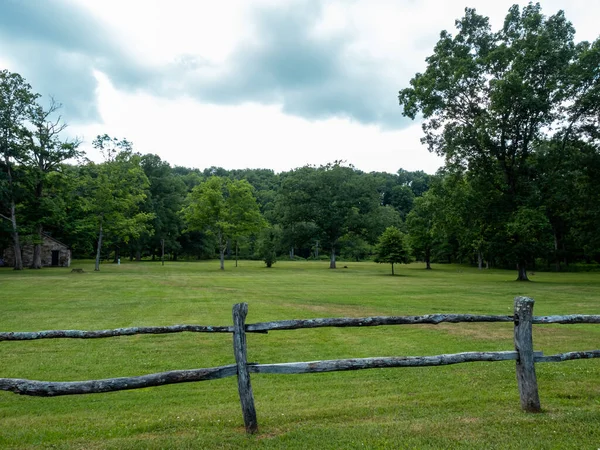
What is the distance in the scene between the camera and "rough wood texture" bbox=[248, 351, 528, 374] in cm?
511

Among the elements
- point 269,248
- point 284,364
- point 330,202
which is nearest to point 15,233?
point 269,248

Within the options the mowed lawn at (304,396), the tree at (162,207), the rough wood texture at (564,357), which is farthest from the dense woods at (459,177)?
the rough wood texture at (564,357)

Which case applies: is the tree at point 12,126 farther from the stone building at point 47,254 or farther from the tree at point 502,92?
the tree at point 502,92

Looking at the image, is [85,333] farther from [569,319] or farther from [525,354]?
[569,319]

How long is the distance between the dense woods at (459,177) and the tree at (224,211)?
0.15m

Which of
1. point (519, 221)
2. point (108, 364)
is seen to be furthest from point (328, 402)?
point (519, 221)

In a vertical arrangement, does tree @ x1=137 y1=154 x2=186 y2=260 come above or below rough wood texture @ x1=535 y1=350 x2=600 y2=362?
→ above

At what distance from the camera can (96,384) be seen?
4883 millimetres

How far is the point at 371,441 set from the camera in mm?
4746

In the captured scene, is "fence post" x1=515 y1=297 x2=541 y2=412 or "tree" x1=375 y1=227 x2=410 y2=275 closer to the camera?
"fence post" x1=515 y1=297 x2=541 y2=412

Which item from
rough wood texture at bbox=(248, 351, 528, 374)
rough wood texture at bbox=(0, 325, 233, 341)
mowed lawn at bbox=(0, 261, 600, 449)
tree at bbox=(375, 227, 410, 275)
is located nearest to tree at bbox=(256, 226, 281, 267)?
tree at bbox=(375, 227, 410, 275)

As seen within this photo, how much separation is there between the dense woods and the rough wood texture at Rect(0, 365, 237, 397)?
30.9 meters

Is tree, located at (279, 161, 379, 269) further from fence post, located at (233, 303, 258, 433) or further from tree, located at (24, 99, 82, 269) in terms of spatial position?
fence post, located at (233, 303, 258, 433)

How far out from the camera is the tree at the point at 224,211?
190 feet
